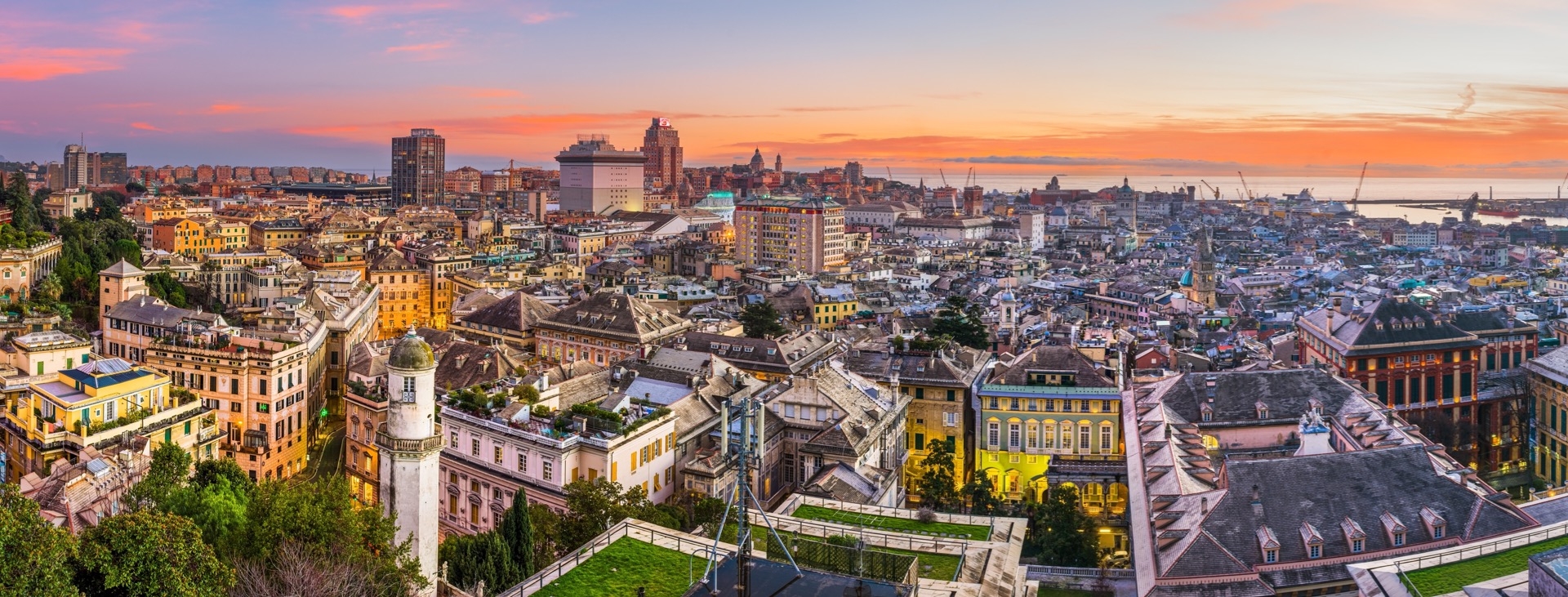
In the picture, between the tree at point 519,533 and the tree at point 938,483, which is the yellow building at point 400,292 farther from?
the tree at point 519,533

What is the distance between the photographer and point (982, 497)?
34.2 metres

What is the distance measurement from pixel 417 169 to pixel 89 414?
16044cm

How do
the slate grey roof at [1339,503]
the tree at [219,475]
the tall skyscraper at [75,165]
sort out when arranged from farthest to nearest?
the tall skyscraper at [75,165], the slate grey roof at [1339,503], the tree at [219,475]

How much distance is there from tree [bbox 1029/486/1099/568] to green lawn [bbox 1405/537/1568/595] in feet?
34.3

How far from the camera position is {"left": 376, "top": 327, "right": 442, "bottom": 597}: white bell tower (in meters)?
24.1

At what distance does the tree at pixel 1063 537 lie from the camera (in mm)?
31438

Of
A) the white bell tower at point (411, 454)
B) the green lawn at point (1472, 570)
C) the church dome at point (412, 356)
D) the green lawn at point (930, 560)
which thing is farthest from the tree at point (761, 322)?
the green lawn at point (930, 560)

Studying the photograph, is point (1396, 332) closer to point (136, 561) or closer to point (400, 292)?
point (136, 561)

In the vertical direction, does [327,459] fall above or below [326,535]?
below

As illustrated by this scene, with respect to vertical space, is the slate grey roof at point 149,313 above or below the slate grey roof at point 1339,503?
above

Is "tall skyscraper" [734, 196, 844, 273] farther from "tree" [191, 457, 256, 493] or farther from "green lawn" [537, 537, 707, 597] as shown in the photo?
"green lawn" [537, 537, 707, 597]

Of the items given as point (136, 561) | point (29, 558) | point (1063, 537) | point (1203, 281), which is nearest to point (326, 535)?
point (136, 561)

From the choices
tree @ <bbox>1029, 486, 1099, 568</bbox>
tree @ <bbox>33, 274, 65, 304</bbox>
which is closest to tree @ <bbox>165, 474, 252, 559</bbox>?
tree @ <bbox>1029, 486, 1099, 568</bbox>

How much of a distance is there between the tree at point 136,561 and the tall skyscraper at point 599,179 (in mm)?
155279
